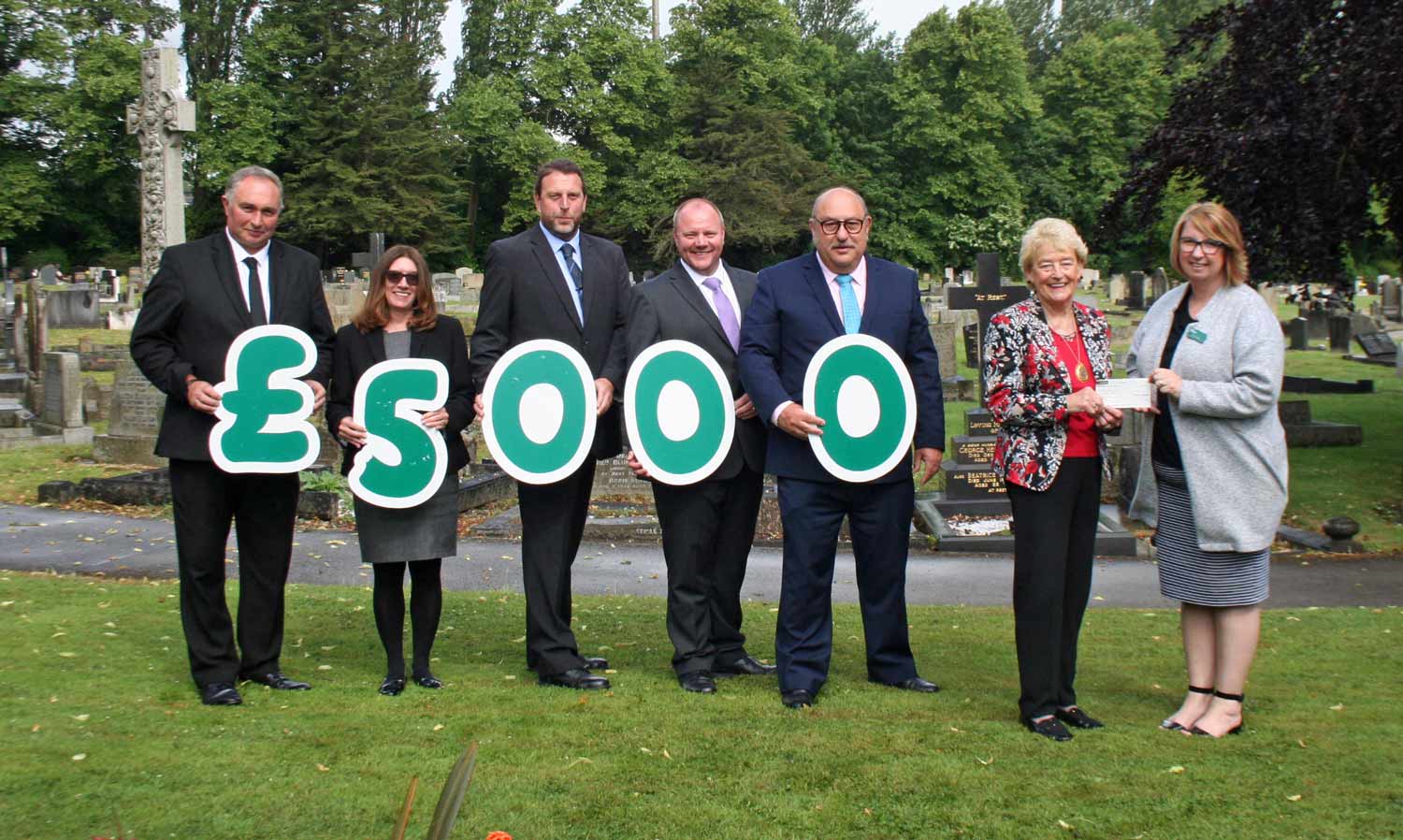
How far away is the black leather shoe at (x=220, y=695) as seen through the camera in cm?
550

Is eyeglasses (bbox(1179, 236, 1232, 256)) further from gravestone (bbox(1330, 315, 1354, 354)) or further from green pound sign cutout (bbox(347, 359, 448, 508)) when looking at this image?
gravestone (bbox(1330, 315, 1354, 354))

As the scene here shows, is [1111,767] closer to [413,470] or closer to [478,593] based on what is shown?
[413,470]

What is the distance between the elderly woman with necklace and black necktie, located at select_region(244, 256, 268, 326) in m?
3.16

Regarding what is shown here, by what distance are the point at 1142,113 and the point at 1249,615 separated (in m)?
→ 64.5

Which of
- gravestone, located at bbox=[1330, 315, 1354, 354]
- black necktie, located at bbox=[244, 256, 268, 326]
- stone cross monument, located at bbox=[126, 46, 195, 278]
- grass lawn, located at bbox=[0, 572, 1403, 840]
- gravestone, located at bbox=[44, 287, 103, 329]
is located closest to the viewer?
grass lawn, located at bbox=[0, 572, 1403, 840]

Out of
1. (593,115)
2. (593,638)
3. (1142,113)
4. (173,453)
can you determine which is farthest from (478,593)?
(1142,113)

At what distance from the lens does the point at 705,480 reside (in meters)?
5.91

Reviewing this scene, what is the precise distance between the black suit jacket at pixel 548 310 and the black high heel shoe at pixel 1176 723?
8.75ft

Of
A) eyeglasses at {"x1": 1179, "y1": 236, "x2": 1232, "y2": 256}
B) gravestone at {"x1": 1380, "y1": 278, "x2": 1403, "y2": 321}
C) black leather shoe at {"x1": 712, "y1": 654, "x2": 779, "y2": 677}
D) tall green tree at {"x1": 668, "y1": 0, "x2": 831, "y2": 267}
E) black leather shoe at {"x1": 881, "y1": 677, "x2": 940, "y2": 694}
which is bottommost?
black leather shoe at {"x1": 712, "y1": 654, "x2": 779, "y2": 677}

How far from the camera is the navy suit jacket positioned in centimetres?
569

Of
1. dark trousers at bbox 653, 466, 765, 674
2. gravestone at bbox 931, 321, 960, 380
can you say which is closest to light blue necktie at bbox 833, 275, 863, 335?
dark trousers at bbox 653, 466, 765, 674

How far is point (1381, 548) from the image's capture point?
37.5 ft

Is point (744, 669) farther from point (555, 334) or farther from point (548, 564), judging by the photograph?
point (555, 334)

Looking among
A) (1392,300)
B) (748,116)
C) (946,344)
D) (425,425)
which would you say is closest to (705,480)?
(425,425)
